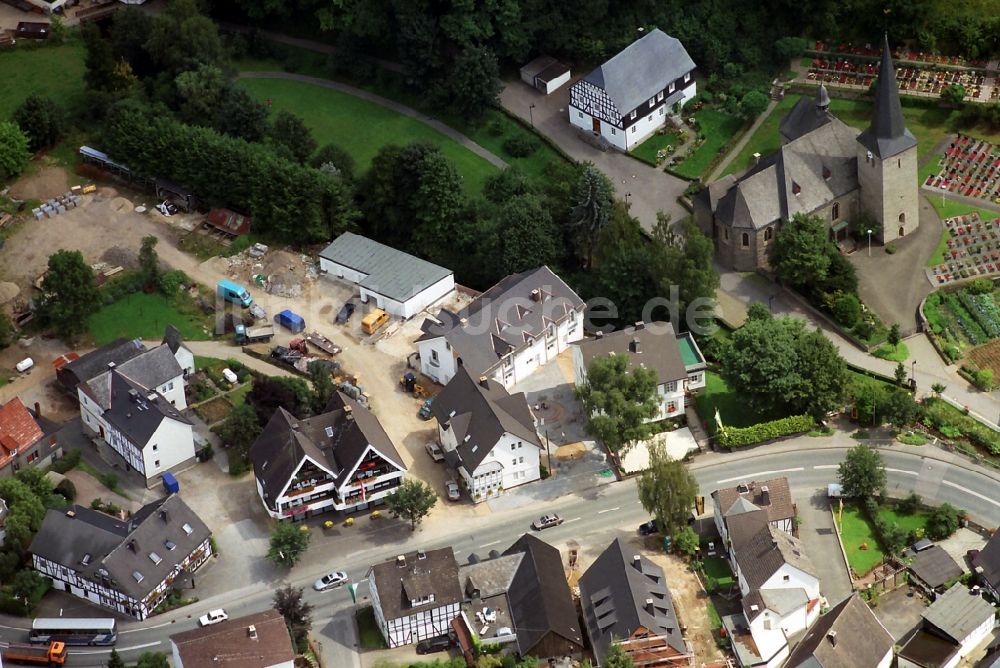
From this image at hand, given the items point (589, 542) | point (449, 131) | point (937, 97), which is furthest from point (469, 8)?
point (589, 542)

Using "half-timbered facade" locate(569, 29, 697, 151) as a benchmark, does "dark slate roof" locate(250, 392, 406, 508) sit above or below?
below

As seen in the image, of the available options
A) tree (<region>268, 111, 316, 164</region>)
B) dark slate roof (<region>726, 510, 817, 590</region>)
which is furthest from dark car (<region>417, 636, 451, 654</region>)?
tree (<region>268, 111, 316, 164</region>)

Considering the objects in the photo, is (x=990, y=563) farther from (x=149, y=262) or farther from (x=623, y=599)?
(x=149, y=262)

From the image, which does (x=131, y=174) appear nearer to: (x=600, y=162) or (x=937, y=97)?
(x=600, y=162)

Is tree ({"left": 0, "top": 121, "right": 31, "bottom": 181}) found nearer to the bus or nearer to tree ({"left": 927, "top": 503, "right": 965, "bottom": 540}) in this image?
the bus

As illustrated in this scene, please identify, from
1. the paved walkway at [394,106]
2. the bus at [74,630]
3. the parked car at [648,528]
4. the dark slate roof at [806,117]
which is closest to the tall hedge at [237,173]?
the paved walkway at [394,106]

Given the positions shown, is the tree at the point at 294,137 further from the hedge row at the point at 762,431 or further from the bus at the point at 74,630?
the bus at the point at 74,630
